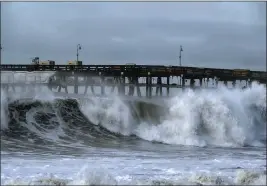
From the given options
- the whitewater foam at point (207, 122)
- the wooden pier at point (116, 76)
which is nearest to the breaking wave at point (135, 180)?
the whitewater foam at point (207, 122)

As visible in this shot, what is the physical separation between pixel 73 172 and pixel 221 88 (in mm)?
16897

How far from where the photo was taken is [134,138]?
21594mm

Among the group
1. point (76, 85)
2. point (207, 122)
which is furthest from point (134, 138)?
point (76, 85)

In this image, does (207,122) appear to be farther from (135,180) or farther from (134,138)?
(135,180)

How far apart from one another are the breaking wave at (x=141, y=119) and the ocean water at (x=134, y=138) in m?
0.05

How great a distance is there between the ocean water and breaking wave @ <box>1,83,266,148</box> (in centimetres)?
5

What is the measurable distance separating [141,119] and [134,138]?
266 cm

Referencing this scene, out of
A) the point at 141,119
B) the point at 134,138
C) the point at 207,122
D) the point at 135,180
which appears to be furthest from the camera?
the point at 141,119

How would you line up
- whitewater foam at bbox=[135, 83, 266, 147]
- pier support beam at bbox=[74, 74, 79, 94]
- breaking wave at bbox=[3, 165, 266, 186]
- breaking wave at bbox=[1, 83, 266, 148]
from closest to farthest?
breaking wave at bbox=[3, 165, 266, 186] < breaking wave at bbox=[1, 83, 266, 148] < whitewater foam at bbox=[135, 83, 266, 147] < pier support beam at bbox=[74, 74, 79, 94]

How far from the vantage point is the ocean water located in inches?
453

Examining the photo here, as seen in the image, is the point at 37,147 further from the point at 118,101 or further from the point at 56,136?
the point at 118,101

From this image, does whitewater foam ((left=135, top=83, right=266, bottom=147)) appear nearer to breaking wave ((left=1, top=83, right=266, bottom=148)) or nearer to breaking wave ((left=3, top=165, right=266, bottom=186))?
breaking wave ((left=1, top=83, right=266, bottom=148))

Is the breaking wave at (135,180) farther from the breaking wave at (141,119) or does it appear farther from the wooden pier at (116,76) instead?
the wooden pier at (116,76)

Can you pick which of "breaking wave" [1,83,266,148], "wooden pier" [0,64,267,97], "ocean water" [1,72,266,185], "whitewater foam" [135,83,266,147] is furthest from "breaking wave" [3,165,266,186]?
"wooden pier" [0,64,267,97]
